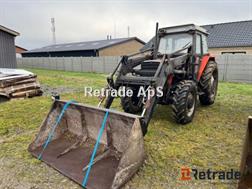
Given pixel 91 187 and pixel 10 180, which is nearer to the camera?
pixel 91 187

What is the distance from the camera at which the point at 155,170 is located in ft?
8.64

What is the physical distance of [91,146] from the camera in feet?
9.98

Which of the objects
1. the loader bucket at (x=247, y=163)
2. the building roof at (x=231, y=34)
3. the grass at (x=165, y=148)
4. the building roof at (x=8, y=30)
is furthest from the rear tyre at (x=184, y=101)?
the building roof at (x=231, y=34)

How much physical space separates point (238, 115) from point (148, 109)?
2902 mm

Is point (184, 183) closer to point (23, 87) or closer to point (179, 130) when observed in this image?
point (179, 130)

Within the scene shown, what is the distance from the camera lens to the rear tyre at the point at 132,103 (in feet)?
15.0

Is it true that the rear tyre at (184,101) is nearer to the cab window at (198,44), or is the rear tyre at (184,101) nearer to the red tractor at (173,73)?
the red tractor at (173,73)

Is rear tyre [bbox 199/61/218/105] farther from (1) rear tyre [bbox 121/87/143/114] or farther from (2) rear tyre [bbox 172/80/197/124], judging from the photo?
(1) rear tyre [bbox 121/87/143/114]

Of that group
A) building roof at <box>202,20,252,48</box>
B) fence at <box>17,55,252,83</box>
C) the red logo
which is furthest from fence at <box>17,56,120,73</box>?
the red logo

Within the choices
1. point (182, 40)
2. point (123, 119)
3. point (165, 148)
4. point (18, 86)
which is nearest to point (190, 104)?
point (165, 148)

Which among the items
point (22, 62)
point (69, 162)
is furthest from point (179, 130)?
point (22, 62)

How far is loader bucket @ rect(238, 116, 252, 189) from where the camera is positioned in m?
2.19

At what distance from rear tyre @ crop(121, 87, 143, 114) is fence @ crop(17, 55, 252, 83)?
8.01 metres

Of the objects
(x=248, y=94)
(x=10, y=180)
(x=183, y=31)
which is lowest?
(x=10, y=180)
